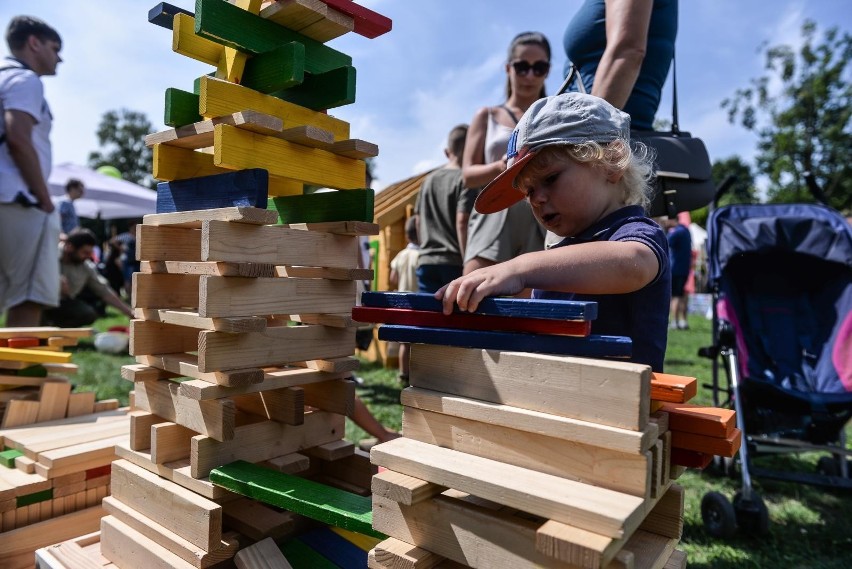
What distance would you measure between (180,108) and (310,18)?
0.50 metres

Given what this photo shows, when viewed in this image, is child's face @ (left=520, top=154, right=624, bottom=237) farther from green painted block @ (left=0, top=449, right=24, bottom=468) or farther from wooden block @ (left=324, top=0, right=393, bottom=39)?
green painted block @ (left=0, top=449, right=24, bottom=468)

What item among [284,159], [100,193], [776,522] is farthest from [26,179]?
[100,193]

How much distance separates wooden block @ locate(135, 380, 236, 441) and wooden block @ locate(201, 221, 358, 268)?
0.43m

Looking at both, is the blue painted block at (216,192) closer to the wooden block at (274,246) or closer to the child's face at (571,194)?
the wooden block at (274,246)

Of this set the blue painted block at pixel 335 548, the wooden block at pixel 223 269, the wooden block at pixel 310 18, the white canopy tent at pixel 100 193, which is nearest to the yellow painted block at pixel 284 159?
the wooden block at pixel 223 269

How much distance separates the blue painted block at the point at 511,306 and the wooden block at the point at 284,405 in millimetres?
550

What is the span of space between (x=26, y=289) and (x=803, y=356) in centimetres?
488

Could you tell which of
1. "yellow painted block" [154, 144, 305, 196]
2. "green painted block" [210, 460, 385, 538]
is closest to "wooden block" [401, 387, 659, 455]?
"green painted block" [210, 460, 385, 538]

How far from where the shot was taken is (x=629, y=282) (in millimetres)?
1347

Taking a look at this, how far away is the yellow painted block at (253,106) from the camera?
1.67m

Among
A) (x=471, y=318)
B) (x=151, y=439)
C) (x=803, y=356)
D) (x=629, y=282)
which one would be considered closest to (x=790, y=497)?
(x=803, y=356)

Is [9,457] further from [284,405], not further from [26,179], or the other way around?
[26,179]

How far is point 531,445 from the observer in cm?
118

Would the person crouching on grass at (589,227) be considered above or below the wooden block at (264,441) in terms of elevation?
above
